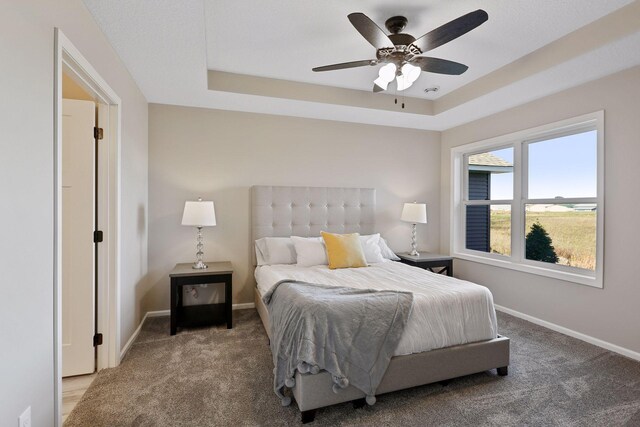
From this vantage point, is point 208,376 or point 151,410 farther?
point 208,376

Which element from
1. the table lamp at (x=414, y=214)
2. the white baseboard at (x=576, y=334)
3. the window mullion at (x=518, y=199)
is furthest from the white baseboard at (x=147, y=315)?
the window mullion at (x=518, y=199)

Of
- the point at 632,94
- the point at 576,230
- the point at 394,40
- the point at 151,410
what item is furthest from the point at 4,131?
the point at 576,230

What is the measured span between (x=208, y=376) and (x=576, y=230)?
150 inches

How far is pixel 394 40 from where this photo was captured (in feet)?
7.30

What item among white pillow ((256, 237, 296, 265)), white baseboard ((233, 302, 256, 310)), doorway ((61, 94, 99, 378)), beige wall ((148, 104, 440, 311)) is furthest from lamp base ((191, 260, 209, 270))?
doorway ((61, 94, 99, 378))

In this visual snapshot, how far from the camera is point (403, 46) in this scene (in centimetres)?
225

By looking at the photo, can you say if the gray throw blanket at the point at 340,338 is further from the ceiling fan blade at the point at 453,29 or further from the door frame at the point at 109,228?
the ceiling fan blade at the point at 453,29

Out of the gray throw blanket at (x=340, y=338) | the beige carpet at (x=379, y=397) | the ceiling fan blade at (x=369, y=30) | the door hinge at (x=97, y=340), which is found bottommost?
the beige carpet at (x=379, y=397)

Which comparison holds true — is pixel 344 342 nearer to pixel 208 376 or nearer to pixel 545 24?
pixel 208 376

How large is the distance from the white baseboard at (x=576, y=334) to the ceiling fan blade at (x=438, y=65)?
279 centimetres

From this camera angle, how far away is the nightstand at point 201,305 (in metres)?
3.12

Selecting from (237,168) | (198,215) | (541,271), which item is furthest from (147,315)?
(541,271)

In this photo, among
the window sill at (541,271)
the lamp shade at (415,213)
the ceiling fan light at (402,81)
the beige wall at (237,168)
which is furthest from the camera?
the lamp shade at (415,213)

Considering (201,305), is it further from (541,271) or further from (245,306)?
(541,271)
